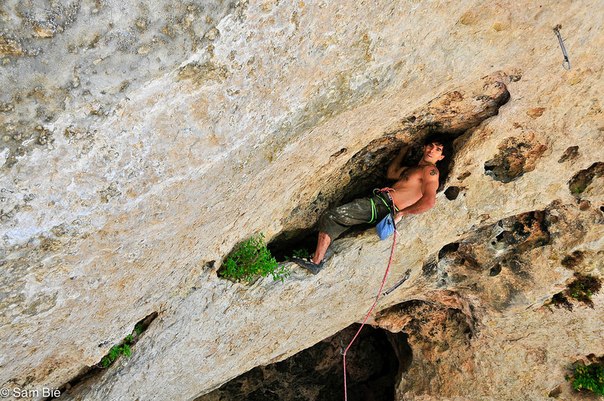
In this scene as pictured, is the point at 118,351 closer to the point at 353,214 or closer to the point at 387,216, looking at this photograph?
the point at 353,214

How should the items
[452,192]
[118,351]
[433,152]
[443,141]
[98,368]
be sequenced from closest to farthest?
[118,351], [98,368], [433,152], [443,141], [452,192]

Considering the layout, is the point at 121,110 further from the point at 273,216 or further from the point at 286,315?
the point at 286,315

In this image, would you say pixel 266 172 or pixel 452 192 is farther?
pixel 452 192

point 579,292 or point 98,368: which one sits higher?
point 98,368

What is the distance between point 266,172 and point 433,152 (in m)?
2.10

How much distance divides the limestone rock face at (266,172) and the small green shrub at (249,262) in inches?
5.5

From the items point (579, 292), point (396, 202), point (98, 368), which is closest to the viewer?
point (98, 368)

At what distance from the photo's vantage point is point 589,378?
25.2ft

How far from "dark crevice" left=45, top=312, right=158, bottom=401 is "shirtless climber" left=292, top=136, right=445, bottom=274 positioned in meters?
1.84

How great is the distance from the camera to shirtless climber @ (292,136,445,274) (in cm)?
547

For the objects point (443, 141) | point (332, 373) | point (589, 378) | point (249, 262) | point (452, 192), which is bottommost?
point (589, 378)

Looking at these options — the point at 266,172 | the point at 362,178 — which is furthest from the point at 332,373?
the point at 266,172

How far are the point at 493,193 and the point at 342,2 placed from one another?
11.8ft

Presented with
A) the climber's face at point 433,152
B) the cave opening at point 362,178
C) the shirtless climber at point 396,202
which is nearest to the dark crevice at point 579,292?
the cave opening at point 362,178
